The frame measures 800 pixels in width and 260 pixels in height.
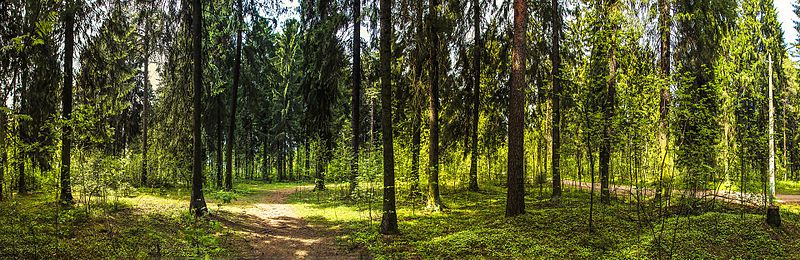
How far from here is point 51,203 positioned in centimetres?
1130

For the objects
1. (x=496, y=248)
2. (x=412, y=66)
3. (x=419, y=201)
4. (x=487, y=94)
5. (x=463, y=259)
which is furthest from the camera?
(x=487, y=94)

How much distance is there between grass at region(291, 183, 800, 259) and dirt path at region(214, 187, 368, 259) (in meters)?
0.52

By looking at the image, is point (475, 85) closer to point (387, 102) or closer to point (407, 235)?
point (387, 102)

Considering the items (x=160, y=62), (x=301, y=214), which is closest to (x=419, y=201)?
(x=301, y=214)

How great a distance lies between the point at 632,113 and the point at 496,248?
3696 millimetres

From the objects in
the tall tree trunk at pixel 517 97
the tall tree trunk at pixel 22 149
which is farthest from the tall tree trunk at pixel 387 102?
the tall tree trunk at pixel 22 149

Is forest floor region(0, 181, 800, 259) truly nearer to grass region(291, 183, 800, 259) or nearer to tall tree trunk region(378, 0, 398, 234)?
grass region(291, 183, 800, 259)

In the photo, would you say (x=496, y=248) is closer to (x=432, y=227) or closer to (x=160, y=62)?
(x=432, y=227)

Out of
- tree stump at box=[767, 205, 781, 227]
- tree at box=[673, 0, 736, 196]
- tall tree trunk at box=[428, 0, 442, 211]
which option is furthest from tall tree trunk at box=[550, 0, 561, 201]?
tree stump at box=[767, 205, 781, 227]

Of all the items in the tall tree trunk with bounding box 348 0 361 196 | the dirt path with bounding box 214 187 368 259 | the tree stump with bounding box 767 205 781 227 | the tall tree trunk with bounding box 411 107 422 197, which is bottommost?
the dirt path with bounding box 214 187 368 259

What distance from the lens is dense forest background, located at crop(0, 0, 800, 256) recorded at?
829cm

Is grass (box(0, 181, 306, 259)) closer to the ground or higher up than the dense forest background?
closer to the ground

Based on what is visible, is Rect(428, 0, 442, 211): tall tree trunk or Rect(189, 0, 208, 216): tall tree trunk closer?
Rect(189, 0, 208, 216): tall tree trunk

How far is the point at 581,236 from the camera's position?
8086mm
